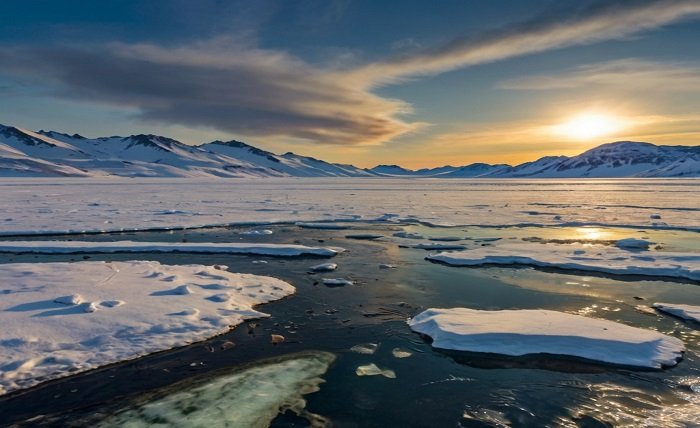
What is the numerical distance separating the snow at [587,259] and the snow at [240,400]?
31.0 ft

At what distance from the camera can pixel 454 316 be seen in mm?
10117

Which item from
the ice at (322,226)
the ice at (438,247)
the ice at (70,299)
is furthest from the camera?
the ice at (322,226)

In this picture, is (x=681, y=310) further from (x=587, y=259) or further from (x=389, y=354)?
(x=389, y=354)

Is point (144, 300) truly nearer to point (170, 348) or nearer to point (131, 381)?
point (170, 348)

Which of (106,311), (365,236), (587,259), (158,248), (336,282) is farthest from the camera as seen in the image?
(365,236)

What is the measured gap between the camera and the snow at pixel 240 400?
6344 millimetres

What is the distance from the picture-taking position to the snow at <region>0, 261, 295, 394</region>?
7.96 m

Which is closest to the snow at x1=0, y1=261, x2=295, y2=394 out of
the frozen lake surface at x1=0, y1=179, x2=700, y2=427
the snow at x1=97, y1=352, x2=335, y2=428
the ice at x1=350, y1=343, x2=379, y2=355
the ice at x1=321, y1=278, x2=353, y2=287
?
the frozen lake surface at x1=0, y1=179, x2=700, y2=427

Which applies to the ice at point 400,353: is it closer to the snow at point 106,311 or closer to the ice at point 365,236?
the snow at point 106,311

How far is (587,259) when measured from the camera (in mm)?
16203

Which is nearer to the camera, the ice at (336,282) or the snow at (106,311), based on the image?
the snow at (106,311)

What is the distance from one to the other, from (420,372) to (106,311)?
6759 mm

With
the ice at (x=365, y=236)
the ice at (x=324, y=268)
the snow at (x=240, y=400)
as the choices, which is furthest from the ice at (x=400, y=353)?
the ice at (x=365, y=236)

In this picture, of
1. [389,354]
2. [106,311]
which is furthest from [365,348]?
[106,311]
